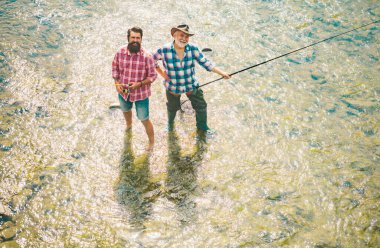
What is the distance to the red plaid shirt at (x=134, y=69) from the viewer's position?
4.55 meters

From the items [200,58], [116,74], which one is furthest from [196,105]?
[116,74]

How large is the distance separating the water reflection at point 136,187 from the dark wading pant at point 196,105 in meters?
0.88

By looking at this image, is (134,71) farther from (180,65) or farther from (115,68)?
(180,65)

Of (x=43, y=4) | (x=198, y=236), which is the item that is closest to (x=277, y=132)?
(x=198, y=236)

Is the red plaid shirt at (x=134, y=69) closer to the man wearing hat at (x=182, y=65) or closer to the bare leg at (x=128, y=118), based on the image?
the man wearing hat at (x=182, y=65)

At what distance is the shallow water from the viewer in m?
4.22

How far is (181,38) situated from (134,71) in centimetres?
85

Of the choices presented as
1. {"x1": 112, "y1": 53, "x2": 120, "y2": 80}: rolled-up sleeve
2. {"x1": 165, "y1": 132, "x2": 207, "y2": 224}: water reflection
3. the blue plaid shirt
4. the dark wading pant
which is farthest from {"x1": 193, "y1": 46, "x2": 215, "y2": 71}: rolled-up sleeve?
{"x1": 165, "y1": 132, "x2": 207, "y2": 224}: water reflection

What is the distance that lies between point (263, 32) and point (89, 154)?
6.05 meters

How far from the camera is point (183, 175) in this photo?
5023mm

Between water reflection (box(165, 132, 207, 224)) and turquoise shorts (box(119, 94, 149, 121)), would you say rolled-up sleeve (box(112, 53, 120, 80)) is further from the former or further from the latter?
water reflection (box(165, 132, 207, 224))

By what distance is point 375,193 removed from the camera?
4723 mm

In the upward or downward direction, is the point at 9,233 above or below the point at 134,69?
below

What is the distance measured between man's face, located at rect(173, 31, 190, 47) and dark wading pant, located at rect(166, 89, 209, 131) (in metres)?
0.87
